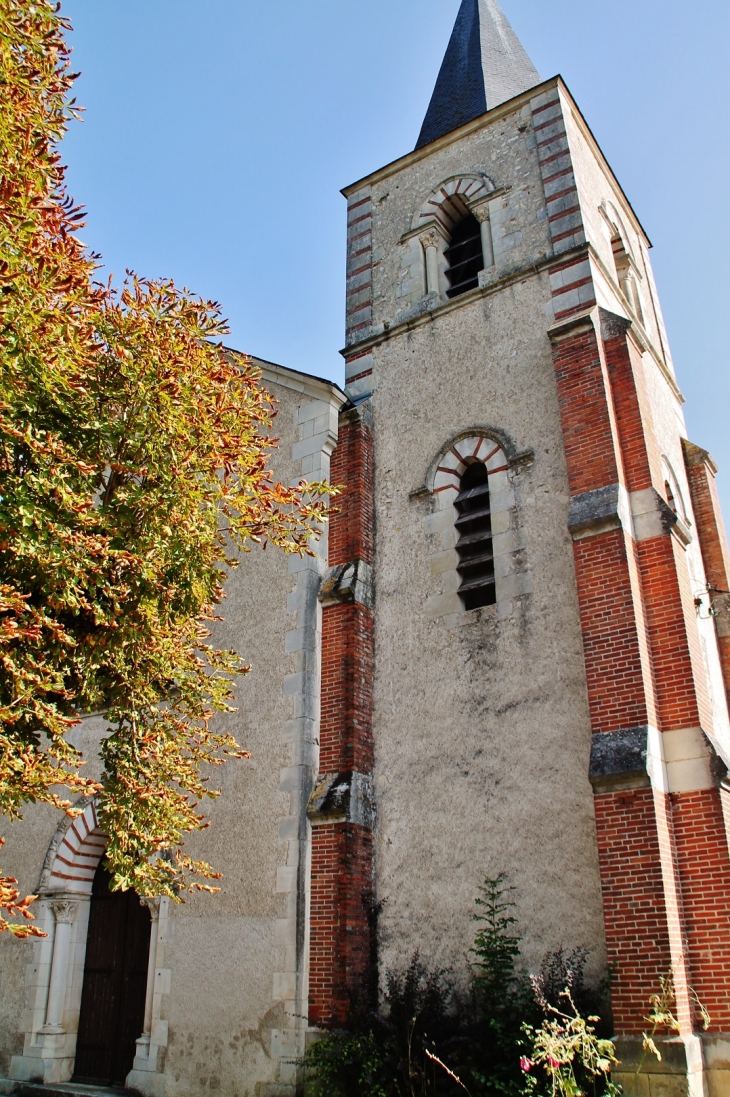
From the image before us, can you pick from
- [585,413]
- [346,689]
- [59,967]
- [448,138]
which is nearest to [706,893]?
[346,689]

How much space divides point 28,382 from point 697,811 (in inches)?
231

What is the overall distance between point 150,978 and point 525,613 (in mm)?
5404

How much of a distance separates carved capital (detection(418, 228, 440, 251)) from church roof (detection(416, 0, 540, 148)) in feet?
5.45

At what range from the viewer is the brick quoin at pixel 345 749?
781 centimetres

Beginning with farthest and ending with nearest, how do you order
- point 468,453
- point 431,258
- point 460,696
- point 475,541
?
point 431,258 → point 468,453 → point 475,541 → point 460,696

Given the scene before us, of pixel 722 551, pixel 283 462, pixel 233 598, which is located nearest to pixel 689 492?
pixel 722 551

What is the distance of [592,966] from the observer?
6.77m

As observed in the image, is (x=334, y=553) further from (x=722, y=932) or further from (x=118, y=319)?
(x=722, y=932)

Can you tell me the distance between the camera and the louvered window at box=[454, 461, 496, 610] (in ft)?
29.1

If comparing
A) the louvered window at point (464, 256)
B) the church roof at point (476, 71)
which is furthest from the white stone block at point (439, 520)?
the church roof at point (476, 71)

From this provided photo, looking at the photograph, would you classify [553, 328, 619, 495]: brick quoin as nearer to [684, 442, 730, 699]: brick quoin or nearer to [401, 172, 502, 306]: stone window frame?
[401, 172, 502, 306]: stone window frame

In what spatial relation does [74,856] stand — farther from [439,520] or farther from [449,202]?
[449,202]

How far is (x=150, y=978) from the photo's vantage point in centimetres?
895

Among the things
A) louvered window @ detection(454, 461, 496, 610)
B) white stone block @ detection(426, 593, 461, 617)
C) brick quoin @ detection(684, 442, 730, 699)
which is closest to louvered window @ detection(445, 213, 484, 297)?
louvered window @ detection(454, 461, 496, 610)
